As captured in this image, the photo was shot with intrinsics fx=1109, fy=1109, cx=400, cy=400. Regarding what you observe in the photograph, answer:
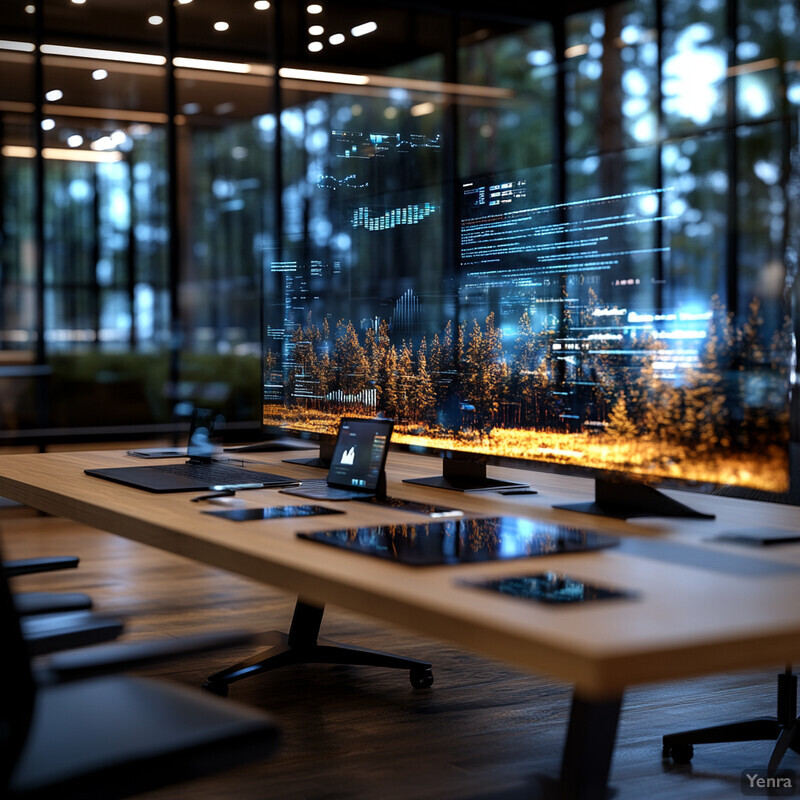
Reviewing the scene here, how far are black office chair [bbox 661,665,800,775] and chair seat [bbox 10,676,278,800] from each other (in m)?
1.60

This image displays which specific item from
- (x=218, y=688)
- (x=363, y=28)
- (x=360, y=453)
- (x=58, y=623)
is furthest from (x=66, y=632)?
(x=363, y=28)

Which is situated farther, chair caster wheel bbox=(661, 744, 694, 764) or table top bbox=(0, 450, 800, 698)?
chair caster wheel bbox=(661, 744, 694, 764)

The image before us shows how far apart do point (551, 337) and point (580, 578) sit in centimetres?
87

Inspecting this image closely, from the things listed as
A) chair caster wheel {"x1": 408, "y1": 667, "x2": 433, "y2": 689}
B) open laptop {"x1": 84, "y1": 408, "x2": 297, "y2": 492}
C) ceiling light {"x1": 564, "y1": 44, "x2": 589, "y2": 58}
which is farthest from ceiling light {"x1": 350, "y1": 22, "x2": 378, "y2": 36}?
chair caster wheel {"x1": 408, "y1": 667, "x2": 433, "y2": 689}

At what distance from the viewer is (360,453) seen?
2693 millimetres

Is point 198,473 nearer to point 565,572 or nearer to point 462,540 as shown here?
point 462,540

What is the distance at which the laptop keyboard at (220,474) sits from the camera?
284 centimetres

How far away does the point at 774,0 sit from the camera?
22.3 feet

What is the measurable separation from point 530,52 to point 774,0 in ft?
6.11

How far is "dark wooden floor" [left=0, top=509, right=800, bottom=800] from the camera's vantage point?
2705 mm

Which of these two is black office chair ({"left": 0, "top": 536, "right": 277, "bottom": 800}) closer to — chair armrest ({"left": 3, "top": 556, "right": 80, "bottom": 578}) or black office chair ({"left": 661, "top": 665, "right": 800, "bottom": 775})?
chair armrest ({"left": 3, "top": 556, "right": 80, "bottom": 578})

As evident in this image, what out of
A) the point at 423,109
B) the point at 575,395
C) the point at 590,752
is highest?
the point at 423,109

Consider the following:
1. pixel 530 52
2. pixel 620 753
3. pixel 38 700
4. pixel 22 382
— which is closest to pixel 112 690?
pixel 38 700

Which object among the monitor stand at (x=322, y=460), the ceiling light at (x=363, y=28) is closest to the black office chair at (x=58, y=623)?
the monitor stand at (x=322, y=460)
